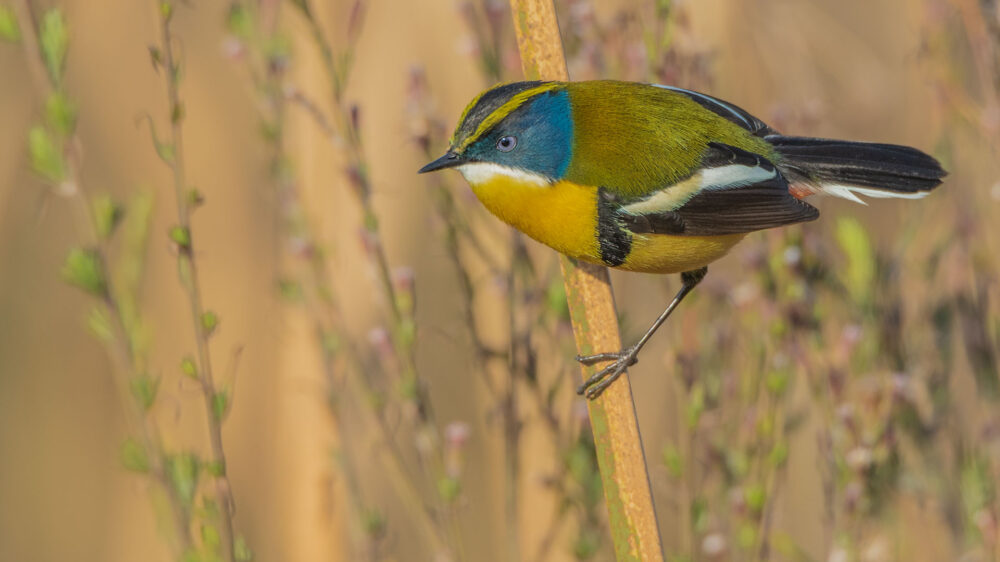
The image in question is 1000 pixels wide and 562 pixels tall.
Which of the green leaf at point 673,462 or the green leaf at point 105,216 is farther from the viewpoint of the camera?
the green leaf at point 673,462

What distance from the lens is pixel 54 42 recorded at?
70.9 inches

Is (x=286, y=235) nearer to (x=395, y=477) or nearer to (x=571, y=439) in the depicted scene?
(x=395, y=477)

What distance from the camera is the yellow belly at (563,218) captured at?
2.23 metres

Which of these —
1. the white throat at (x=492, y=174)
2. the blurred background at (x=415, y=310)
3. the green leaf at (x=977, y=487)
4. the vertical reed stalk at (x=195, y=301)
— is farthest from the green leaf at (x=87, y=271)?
the green leaf at (x=977, y=487)

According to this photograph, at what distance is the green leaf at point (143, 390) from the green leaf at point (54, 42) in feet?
1.90

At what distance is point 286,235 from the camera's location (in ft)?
9.80

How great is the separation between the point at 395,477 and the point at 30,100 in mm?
1998

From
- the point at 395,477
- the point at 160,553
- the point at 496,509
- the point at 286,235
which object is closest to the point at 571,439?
the point at 395,477

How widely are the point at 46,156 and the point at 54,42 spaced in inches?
8.3

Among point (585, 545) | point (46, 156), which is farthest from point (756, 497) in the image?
point (46, 156)

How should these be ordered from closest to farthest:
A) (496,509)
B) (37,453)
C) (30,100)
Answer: (496,509), (30,100), (37,453)

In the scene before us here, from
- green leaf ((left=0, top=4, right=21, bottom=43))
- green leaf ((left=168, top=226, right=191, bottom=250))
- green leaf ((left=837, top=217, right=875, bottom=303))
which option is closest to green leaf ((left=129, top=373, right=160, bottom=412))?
green leaf ((left=168, top=226, right=191, bottom=250))

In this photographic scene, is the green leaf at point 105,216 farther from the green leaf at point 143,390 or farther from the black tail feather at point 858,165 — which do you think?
the black tail feather at point 858,165

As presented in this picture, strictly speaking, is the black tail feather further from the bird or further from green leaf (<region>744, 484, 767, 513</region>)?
green leaf (<region>744, 484, 767, 513</region>)
